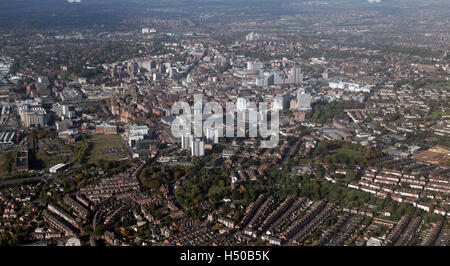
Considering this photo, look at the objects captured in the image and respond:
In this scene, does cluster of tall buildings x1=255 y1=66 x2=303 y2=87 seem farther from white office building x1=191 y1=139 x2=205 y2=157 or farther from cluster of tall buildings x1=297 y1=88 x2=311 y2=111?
white office building x1=191 y1=139 x2=205 y2=157

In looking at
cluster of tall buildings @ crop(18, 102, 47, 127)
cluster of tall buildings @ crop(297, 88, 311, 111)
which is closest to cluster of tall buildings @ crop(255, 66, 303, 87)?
cluster of tall buildings @ crop(297, 88, 311, 111)

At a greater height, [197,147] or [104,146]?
[197,147]

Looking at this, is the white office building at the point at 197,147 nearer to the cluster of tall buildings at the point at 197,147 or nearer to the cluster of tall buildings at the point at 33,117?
the cluster of tall buildings at the point at 197,147

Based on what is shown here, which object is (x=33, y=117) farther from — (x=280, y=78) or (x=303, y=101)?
(x=280, y=78)

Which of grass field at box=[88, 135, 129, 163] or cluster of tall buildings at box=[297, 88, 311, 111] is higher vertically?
cluster of tall buildings at box=[297, 88, 311, 111]

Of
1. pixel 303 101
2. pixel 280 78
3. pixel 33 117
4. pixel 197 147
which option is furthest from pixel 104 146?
pixel 280 78

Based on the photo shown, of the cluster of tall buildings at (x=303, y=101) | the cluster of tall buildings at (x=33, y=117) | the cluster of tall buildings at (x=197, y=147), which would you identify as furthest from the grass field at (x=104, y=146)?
the cluster of tall buildings at (x=303, y=101)

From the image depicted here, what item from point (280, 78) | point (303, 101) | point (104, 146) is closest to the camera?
point (104, 146)
